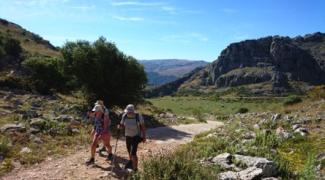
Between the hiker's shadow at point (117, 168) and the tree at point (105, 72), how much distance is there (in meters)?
17.8

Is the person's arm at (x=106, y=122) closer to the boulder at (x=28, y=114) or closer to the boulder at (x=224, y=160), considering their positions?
the boulder at (x=224, y=160)

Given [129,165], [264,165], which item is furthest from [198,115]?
[264,165]

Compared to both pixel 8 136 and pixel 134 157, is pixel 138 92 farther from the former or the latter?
pixel 134 157

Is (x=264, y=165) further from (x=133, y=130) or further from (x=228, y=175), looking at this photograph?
(x=133, y=130)

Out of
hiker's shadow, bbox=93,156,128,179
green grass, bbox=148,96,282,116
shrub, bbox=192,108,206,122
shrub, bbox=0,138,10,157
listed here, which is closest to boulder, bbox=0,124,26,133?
shrub, bbox=0,138,10,157

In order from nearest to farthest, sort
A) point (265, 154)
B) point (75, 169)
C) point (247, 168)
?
point (247, 168)
point (265, 154)
point (75, 169)

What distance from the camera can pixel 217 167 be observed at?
515 inches

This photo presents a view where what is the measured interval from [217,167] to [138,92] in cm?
2464

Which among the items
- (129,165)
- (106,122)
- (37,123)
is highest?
(106,122)

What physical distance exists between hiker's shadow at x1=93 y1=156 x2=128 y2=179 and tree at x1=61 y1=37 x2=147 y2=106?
17.8m

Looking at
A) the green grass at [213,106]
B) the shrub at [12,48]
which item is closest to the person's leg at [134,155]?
the green grass at [213,106]

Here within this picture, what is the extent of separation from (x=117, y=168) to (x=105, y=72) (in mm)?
19535

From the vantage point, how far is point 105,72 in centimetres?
3497

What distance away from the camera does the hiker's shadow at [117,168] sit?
49.1ft
